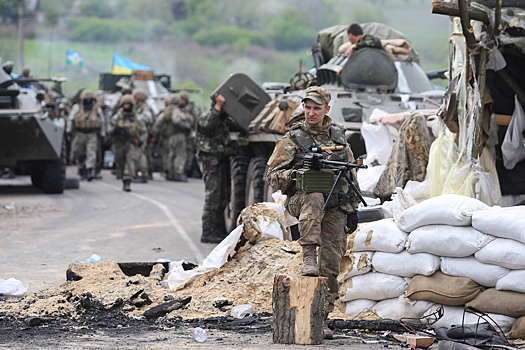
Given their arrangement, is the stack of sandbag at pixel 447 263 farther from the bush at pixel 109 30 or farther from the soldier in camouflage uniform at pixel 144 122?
the bush at pixel 109 30

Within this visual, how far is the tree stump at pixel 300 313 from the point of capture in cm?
661

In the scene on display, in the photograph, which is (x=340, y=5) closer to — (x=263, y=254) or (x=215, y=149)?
(x=215, y=149)

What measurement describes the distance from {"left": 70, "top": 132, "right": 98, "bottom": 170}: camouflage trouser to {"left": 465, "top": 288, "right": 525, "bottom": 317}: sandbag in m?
17.7

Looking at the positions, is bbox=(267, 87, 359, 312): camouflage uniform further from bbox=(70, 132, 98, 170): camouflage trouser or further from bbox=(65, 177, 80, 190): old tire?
bbox=(70, 132, 98, 170): camouflage trouser

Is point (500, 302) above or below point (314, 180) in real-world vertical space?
below

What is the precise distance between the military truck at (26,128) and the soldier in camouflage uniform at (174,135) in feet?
19.1

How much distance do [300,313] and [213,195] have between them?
21.2ft

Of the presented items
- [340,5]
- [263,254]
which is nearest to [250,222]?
Result: [263,254]

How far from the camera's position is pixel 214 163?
42.3 feet

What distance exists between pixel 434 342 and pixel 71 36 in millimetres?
68632

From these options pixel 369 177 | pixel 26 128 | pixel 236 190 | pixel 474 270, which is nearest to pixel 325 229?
pixel 474 270

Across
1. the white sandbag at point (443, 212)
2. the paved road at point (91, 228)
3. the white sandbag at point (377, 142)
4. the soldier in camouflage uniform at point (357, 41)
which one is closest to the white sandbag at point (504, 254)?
the white sandbag at point (443, 212)

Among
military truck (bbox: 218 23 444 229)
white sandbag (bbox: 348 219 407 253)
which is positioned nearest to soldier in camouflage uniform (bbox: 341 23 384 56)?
military truck (bbox: 218 23 444 229)

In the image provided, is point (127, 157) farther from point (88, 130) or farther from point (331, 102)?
point (331, 102)
